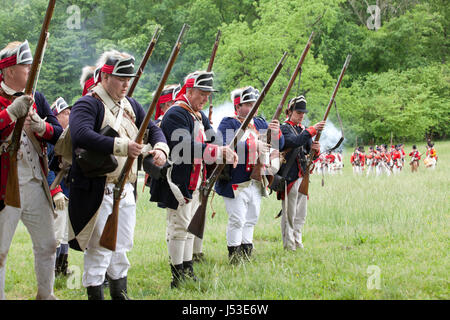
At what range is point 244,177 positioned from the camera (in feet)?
21.6

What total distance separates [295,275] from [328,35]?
1605 inches

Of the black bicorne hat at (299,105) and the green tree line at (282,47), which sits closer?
the black bicorne hat at (299,105)

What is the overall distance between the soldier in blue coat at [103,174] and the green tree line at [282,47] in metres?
22.7

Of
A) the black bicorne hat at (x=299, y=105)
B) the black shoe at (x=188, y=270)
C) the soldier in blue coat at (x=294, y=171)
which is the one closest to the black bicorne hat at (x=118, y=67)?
the black shoe at (x=188, y=270)

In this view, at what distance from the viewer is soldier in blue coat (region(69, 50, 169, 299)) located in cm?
405

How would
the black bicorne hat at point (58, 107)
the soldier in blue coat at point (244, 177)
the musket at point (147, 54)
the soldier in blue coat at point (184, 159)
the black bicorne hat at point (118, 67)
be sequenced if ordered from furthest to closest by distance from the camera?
the soldier in blue coat at point (244, 177) → the black bicorne hat at point (58, 107) → the soldier in blue coat at point (184, 159) → the musket at point (147, 54) → the black bicorne hat at point (118, 67)

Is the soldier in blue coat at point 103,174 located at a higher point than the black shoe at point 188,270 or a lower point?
higher

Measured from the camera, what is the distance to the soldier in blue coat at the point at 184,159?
5.27 metres

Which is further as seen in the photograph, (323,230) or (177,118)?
(323,230)

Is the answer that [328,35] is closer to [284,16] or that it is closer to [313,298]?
[284,16]

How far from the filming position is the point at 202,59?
36.7 metres

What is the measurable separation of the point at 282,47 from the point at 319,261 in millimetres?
22959

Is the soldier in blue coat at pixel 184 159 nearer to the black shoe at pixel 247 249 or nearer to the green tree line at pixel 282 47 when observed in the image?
the black shoe at pixel 247 249

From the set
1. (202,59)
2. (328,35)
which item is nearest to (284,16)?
(202,59)
